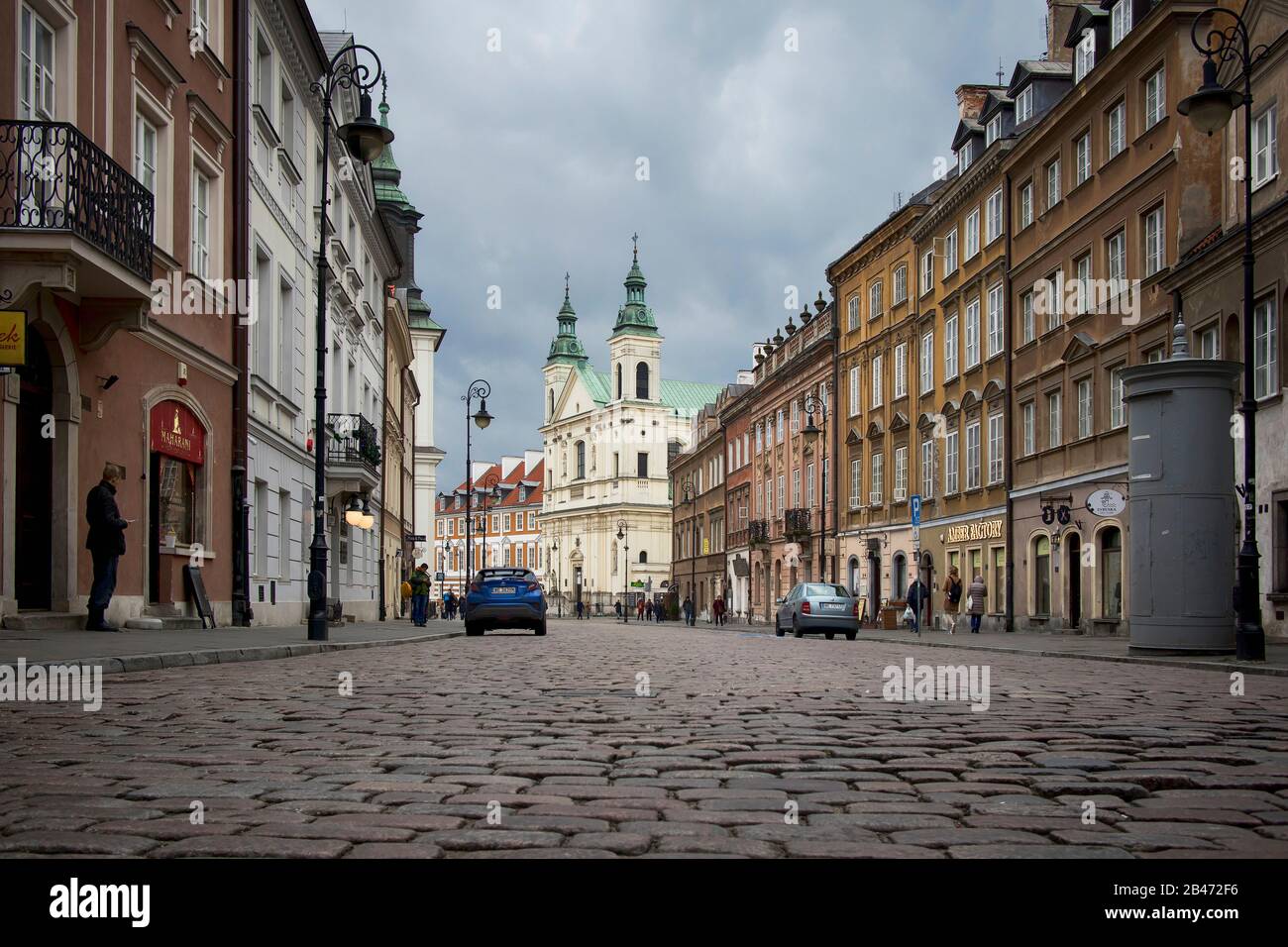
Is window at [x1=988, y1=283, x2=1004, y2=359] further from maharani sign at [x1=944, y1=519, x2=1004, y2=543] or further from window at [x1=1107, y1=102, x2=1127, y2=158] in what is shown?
window at [x1=1107, y1=102, x2=1127, y2=158]

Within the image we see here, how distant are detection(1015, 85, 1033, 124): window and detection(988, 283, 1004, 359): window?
556 cm

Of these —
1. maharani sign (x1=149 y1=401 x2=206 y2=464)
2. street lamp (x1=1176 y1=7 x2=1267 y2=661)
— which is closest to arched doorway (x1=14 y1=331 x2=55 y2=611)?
maharani sign (x1=149 y1=401 x2=206 y2=464)

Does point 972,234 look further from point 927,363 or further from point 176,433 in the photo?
point 176,433

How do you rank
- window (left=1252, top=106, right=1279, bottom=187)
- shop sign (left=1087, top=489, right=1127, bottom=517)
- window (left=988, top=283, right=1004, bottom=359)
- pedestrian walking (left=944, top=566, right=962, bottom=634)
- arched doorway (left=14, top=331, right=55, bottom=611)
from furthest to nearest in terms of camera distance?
pedestrian walking (left=944, top=566, right=962, bottom=634), window (left=988, top=283, right=1004, bottom=359), window (left=1252, top=106, right=1279, bottom=187), shop sign (left=1087, top=489, right=1127, bottom=517), arched doorway (left=14, top=331, right=55, bottom=611)

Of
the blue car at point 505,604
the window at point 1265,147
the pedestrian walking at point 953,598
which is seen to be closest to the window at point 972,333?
the pedestrian walking at point 953,598

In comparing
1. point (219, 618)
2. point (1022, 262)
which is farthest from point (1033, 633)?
point (219, 618)

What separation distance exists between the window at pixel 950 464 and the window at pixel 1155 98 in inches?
559

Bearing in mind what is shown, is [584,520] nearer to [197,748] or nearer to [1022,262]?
[1022,262]

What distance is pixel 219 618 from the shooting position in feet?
76.3

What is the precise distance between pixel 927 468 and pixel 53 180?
35098 mm

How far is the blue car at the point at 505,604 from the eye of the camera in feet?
105

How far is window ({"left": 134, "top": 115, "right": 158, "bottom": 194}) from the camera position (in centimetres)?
1919
